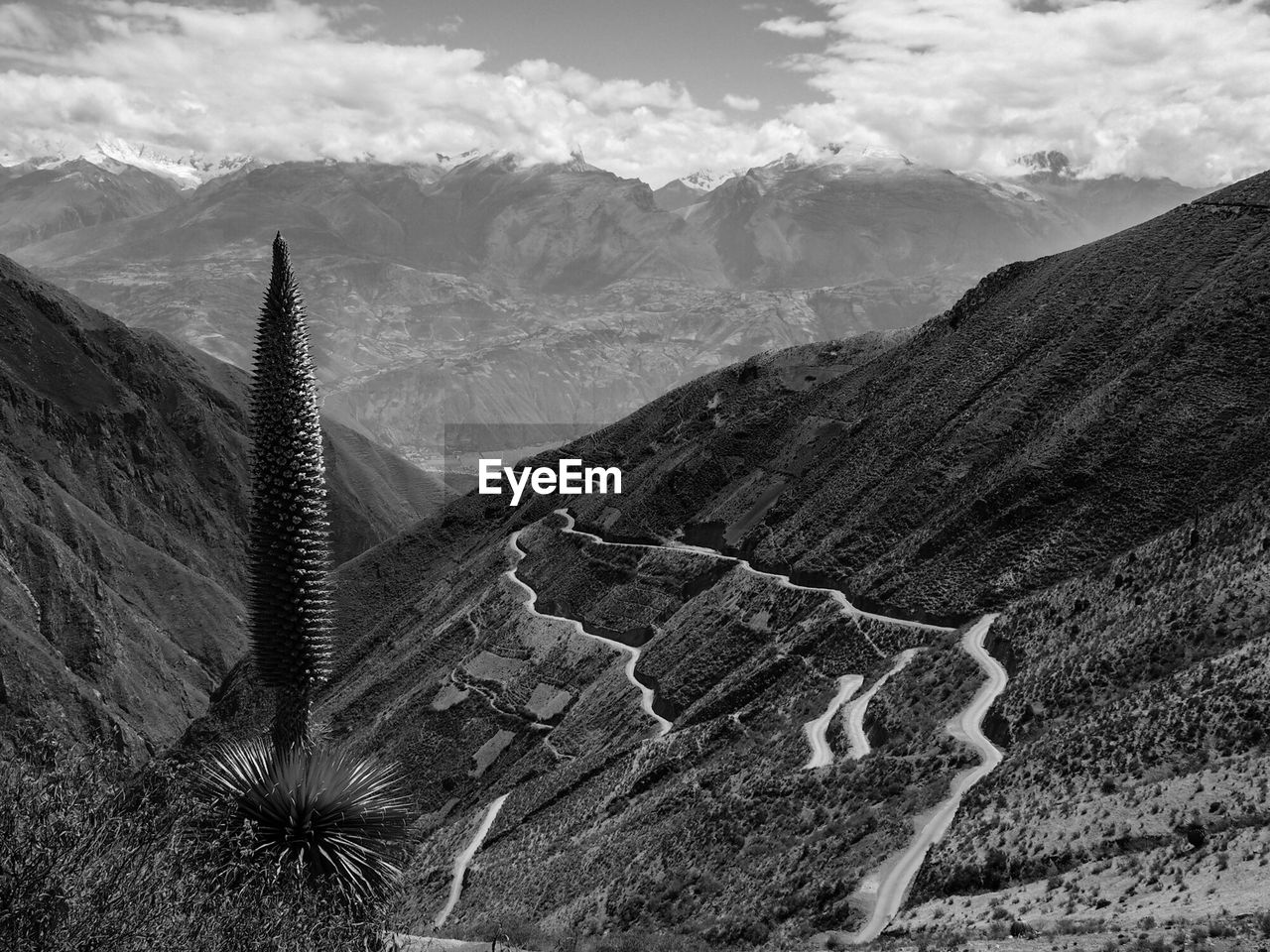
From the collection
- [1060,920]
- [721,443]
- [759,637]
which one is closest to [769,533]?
[759,637]

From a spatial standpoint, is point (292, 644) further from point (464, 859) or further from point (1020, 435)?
point (1020, 435)

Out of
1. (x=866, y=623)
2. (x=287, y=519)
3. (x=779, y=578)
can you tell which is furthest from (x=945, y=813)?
(x=779, y=578)

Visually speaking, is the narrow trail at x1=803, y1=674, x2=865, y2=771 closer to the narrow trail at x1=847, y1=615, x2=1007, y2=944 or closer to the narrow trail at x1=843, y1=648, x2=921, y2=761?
the narrow trail at x1=843, y1=648, x2=921, y2=761

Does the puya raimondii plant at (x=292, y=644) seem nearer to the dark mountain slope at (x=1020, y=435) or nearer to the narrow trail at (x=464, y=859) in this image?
the narrow trail at (x=464, y=859)

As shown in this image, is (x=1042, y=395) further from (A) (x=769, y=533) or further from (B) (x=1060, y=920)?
(B) (x=1060, y=920)

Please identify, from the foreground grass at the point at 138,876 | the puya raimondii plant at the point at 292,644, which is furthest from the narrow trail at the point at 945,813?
the foreground grass at the point at 138,876
